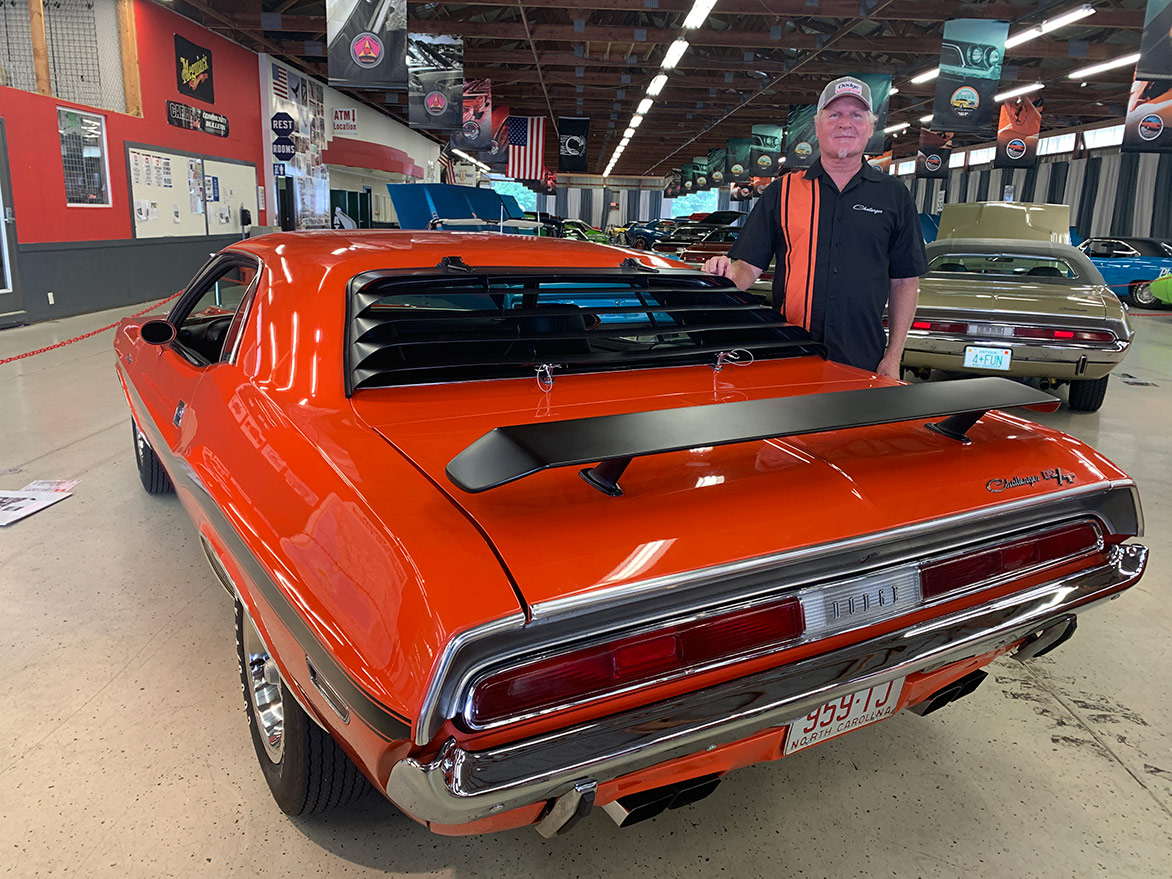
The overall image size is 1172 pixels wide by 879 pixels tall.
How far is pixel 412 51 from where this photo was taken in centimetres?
1219

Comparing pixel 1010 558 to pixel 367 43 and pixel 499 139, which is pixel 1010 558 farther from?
pixel 499 139

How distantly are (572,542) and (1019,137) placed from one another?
66.0 feet

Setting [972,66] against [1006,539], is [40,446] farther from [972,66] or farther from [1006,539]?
[972,66]

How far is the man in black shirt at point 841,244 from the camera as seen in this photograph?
9.07 ft

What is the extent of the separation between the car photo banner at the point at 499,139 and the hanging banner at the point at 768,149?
701 cm

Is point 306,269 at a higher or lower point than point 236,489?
higher

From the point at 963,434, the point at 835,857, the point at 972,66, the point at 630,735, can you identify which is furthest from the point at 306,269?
the point at 972,66

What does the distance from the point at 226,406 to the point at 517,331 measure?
0.77 metres

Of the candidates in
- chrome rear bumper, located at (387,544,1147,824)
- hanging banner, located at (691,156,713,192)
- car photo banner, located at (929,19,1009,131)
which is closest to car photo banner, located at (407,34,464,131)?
car photo banner, located at (929,19,1009,131)

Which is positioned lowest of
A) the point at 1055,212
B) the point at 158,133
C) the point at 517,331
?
the point at 517,331

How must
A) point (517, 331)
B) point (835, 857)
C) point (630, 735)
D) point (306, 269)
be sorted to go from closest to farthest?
point (630, 735) < point (835, 857) < point (306, 269) < point (517, 331)

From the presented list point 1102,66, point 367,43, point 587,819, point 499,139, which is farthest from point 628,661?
point 499,139

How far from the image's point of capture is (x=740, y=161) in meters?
24.2

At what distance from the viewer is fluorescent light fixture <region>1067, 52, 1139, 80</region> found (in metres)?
14.6
